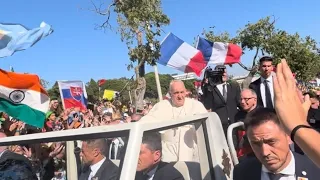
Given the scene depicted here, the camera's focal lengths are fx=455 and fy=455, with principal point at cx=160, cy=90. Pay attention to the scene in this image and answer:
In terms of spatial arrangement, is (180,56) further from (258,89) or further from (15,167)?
(15,167)

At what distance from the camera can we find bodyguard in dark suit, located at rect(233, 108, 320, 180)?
243 centimetres

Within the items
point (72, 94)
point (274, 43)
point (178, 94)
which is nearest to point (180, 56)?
point (72, 94)

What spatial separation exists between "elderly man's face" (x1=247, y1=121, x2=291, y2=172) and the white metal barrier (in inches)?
13.0

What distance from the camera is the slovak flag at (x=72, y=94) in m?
12.0

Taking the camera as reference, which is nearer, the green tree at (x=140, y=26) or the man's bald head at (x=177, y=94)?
the man's bald head at (x=177, y=94)

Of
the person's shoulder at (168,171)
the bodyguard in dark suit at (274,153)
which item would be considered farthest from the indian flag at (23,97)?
the bodyguard in dark suit at (274,153)

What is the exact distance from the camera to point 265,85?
5.94 meters

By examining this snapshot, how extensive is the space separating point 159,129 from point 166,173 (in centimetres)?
35

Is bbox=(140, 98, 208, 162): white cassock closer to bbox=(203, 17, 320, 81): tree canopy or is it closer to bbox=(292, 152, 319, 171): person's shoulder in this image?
bbox=(292, 152, 319, 171): person's shoulder

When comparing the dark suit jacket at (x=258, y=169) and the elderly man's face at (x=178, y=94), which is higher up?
the elderly man's face at (x=178, y=94)

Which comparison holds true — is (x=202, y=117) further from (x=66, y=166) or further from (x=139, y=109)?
(x=139, y=109)

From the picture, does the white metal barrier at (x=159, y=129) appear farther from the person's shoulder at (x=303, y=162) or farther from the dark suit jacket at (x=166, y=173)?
the person's shoulder at (x=303, y=162)

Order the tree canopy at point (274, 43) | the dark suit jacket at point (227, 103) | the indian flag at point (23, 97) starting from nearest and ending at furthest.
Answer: the dark suit jacket at point (227, 103), the indian flag at point (23, 97), the tree canopy at point (274, 43)

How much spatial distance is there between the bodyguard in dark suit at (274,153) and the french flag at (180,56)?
8874 millimetres
